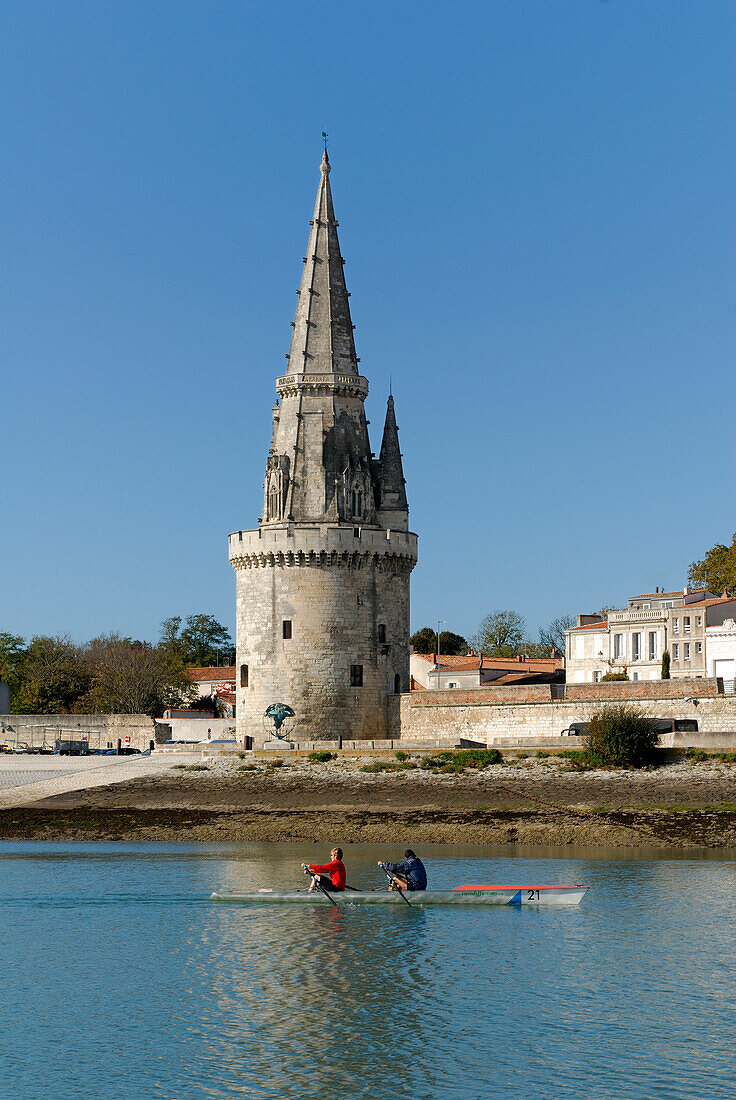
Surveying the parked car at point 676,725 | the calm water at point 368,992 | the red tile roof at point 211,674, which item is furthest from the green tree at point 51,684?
the calm water at point 368,992

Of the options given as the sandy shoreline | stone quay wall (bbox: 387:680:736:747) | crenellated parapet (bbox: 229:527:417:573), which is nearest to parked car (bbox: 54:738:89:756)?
crenellated parapet (bbox: 229:527:417:573)

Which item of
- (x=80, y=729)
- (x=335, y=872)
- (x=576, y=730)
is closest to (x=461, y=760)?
(x=576, y=730)

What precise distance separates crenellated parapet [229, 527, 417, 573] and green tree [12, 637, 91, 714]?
31.6 meters

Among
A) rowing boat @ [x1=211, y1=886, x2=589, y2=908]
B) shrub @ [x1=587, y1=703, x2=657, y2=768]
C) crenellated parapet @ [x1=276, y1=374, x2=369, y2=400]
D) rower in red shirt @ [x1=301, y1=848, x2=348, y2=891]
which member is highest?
crenellated parapet @ [x1=276, y1=374, x2=369, y2=400]

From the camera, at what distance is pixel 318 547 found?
58031 mm

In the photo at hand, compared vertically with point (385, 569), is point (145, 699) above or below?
below

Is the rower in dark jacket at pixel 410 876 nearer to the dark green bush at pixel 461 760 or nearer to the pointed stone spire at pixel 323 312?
the dark green bush at pixel 461 760

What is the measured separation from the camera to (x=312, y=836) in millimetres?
41812

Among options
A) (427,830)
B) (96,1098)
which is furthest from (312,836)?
(96,1098)

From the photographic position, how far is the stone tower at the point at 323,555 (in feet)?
190

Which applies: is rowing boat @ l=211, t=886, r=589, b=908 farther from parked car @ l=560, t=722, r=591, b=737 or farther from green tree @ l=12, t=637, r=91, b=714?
green tree @ l=12, t=637, r=91, b=714

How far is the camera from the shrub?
45.6m

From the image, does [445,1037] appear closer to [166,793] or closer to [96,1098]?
[96,1098]

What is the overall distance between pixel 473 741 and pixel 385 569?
27.1 feet
